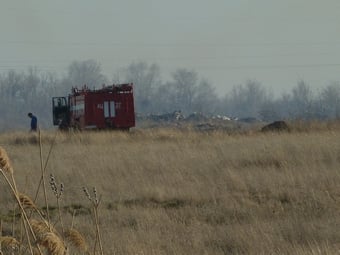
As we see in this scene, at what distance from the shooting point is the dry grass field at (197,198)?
29.1ft

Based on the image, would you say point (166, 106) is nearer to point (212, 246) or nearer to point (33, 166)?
point (33, 166)

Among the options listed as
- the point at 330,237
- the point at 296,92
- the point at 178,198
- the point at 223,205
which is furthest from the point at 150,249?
the point at 296,92

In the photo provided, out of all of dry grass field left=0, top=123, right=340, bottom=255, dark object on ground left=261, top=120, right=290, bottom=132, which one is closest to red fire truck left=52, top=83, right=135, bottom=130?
dark object on ground left=261, top=120, right=290, bottom=132

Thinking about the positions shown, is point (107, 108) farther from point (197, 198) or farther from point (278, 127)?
point (197, 198)

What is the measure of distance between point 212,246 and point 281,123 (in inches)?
944

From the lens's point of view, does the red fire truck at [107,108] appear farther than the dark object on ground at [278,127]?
Yes

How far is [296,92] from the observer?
114 meters

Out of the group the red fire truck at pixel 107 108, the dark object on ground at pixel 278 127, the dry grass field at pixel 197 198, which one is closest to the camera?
the dry grass field at pixel 197 198

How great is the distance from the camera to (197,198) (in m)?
12.6

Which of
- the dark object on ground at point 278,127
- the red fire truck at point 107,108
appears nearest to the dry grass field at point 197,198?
the dark object on ground at point 278,127

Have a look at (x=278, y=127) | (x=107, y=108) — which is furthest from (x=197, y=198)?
(x=107, y=108)

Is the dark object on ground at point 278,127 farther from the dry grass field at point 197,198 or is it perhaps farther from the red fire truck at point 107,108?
the dry grass field at point 197,198

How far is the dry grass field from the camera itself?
8867 mm

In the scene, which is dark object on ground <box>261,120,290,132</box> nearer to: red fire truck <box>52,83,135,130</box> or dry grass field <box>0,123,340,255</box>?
red fire truck <box>52,83,135,130</box>
